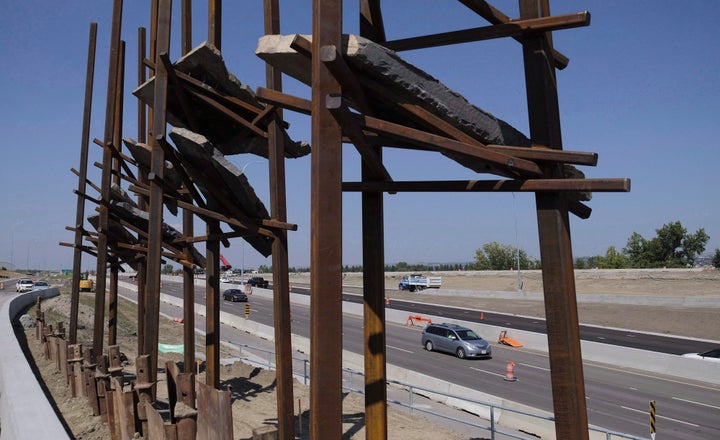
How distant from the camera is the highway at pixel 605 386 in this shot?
642 inches

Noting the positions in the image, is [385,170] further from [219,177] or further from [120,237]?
[120,237]

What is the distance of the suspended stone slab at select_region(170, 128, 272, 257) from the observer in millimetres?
8625

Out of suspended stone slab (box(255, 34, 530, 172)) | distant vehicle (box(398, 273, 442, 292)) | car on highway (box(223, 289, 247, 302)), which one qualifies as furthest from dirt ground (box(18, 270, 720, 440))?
car on highway (box(223, 289, 247, 302))

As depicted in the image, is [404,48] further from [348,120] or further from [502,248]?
[502,248]

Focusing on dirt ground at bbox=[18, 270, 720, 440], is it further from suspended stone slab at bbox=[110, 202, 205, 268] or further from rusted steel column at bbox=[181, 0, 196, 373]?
suspended stone slab at bbox=[110, 202, 205, 268]

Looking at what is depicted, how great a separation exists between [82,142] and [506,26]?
18.3 m

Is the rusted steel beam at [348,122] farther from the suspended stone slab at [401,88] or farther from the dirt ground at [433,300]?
the dirt ground at [433,300]

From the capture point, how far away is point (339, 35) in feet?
10.7

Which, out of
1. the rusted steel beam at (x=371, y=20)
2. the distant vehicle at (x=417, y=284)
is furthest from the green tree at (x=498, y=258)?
the rusted steel beam at (x=371, y=20)

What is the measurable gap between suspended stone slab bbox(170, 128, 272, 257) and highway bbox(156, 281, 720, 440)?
38.8ft

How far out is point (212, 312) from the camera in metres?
11.2

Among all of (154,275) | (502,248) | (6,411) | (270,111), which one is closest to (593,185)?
(270,111)

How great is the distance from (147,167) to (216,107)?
7.69m

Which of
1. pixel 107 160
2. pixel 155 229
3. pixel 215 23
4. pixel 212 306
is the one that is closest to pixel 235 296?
pixel 107 160
